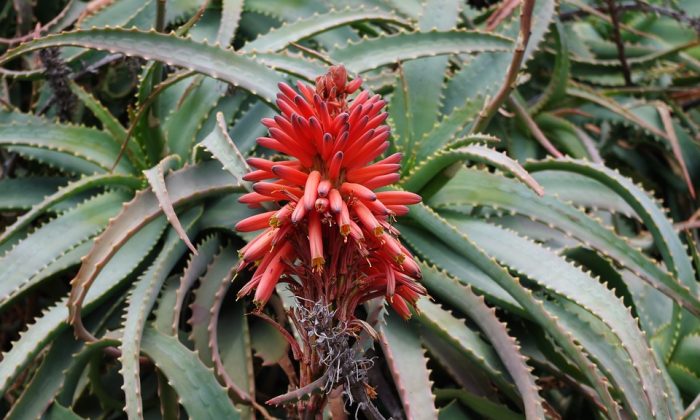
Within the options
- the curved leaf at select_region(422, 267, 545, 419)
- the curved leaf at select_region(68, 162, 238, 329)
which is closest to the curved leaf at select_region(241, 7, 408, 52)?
the curved leaf at select_region(68, 162, 238, 329)

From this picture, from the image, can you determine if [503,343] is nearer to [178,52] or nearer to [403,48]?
[403,48]

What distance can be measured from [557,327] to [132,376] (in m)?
0.60

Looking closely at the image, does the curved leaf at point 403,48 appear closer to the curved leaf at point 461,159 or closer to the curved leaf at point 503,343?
the curved leaf at point 461,159

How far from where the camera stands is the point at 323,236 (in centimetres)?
83

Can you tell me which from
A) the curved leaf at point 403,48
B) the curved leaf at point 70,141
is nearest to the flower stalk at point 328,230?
the curved leaf at point 403,48

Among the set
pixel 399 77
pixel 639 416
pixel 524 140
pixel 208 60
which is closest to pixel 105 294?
pixel 208 60

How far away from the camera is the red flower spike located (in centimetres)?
81

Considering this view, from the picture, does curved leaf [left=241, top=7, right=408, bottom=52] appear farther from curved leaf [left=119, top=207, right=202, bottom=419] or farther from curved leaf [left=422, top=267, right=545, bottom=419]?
curved leaf [left=422, top=267, right=545, bottom=419]

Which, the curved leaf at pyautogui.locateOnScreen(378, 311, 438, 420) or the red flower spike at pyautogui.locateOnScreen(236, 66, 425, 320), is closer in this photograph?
the red flower spike at pyautogui.locateOnScreen(236, 66, 425, 320)

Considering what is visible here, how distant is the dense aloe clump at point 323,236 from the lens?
0.85m

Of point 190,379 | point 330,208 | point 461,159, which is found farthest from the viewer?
point 461,159

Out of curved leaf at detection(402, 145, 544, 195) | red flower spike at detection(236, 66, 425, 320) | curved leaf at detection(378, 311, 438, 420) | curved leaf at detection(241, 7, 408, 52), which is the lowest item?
curved leaf at detection(378, 311, 438, 420)

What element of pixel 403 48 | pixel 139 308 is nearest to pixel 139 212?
pixel 139 308

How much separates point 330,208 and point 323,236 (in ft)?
0.16
